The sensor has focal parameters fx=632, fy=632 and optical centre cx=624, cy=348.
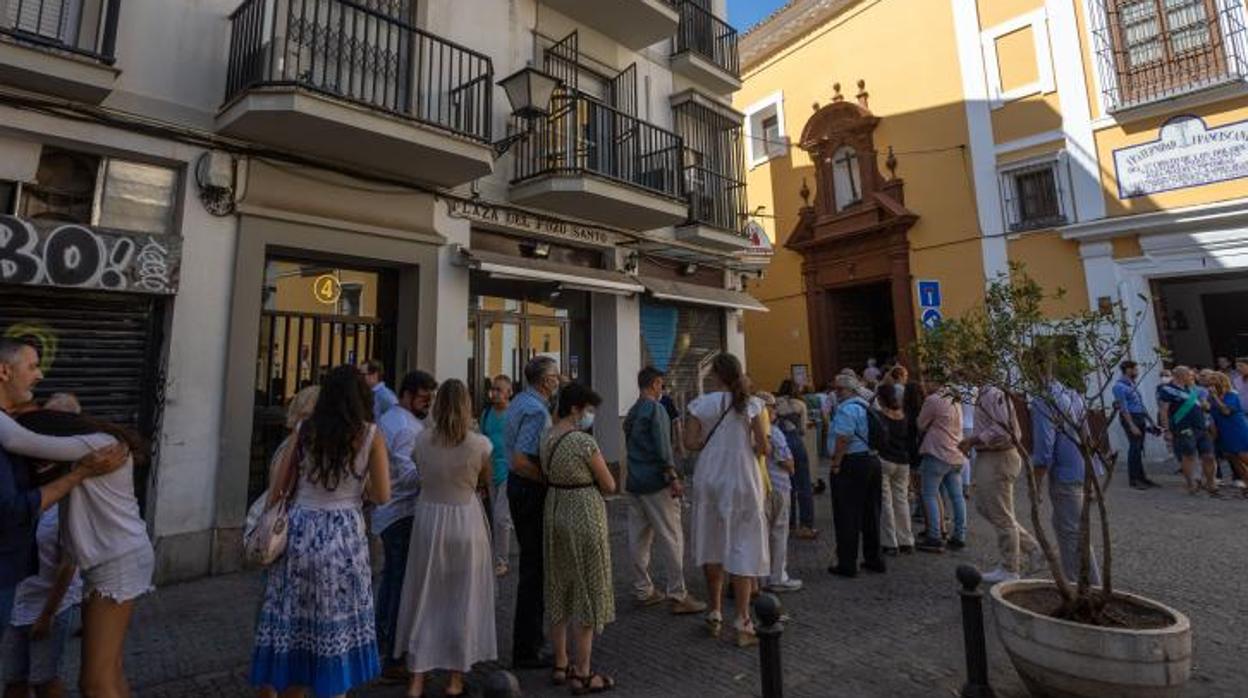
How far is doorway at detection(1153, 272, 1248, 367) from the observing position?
15070 millimetres

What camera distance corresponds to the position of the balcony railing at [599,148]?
915 centimetres

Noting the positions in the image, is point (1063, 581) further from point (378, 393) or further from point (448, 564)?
point (378, 393)

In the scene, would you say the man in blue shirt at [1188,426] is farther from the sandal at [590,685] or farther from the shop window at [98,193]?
the shop window at [98,193]

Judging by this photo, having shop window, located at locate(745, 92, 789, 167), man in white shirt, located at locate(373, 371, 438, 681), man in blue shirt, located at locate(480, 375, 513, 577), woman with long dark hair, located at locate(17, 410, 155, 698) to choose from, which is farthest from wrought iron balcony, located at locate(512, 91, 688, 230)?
shop window, located at locate(745, 92, 789, 167)

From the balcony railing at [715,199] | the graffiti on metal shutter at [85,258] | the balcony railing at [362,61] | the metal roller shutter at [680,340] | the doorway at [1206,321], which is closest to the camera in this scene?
the graffiti on metal shutter at [85,258]

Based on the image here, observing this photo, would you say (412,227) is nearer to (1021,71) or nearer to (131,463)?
(131,463)

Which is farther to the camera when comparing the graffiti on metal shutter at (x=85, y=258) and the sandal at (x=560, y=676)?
the graffiti on metal shutter at (x=85, y=258)

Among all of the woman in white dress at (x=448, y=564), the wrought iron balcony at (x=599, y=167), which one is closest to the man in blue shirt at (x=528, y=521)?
the woman in white dress at (x=448, y=564)

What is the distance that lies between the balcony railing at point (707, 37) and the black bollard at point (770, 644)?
1101 centimetres

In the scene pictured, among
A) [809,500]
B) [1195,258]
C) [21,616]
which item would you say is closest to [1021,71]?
[1195,258]

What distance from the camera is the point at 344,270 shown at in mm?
7793

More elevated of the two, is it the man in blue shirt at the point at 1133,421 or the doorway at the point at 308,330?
the doorway at the point at 308,330

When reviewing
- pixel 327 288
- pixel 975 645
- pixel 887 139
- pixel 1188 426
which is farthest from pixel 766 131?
pixel 975 645

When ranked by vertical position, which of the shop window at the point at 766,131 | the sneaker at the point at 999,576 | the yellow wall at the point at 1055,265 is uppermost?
the shop window at the point at 766,131
